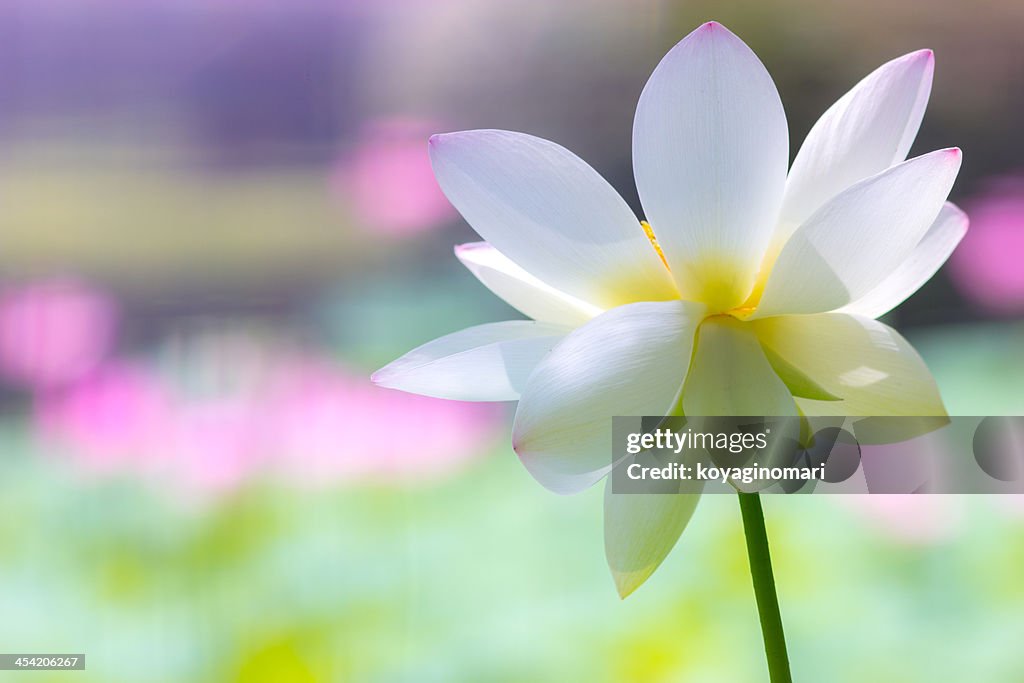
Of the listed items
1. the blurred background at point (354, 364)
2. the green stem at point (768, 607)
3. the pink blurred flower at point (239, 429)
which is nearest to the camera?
the green stem at point (768, 607)

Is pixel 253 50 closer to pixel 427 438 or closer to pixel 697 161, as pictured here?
pixel 427 438

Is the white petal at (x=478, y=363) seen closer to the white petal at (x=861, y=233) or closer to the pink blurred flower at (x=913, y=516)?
the white petal at (x=861, y=233)

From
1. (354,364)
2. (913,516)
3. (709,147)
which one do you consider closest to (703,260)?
(709,147)

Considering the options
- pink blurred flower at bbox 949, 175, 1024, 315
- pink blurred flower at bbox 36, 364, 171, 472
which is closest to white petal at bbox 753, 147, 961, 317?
pink blurred flower at bbox 36, 364, 171, 472

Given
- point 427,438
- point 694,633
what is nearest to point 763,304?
point 694,633

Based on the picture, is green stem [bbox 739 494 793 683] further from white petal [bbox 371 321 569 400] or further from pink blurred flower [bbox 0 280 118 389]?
pink blurred flower [bbox 0 280 118 389]

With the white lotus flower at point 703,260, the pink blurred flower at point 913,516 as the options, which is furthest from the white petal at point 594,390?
the pink blurred flower at point 913,516
